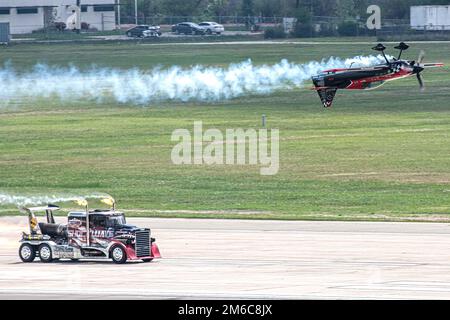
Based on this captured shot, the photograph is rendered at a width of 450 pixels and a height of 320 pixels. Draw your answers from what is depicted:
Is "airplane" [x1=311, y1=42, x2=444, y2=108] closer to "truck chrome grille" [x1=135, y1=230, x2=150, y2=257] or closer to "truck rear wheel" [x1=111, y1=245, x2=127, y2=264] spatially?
"truck chrome grille" [x1=135, y1=230, x2=150, y2=257]

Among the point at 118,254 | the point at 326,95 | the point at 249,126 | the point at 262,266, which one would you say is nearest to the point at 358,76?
the point at 326,95

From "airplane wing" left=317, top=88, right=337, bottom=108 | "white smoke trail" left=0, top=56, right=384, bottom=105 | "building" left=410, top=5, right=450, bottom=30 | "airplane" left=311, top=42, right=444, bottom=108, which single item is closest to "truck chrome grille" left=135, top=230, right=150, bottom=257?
"airplane" left=311, top=42, right=444, bottom=108

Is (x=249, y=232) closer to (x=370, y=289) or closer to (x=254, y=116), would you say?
(x=370, y=289)

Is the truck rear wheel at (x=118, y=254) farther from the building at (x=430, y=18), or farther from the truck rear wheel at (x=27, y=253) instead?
the building at (x=430, y=18)

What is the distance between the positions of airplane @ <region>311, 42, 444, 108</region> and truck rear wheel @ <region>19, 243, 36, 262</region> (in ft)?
66.8

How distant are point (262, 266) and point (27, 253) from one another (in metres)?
13.1

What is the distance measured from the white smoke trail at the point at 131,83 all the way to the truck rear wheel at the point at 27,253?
5833 cm

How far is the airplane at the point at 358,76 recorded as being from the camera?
2191 inches

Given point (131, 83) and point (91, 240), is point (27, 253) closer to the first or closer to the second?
point (91, 240)

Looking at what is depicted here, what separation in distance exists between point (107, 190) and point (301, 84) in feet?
244

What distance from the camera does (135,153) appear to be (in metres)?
126

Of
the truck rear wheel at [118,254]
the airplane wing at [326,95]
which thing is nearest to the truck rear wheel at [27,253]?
the truck rear wheel at [118,254]

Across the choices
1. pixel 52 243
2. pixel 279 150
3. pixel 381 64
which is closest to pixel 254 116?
pixel 279 150

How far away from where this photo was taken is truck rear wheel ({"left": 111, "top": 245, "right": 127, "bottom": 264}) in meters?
66.9
